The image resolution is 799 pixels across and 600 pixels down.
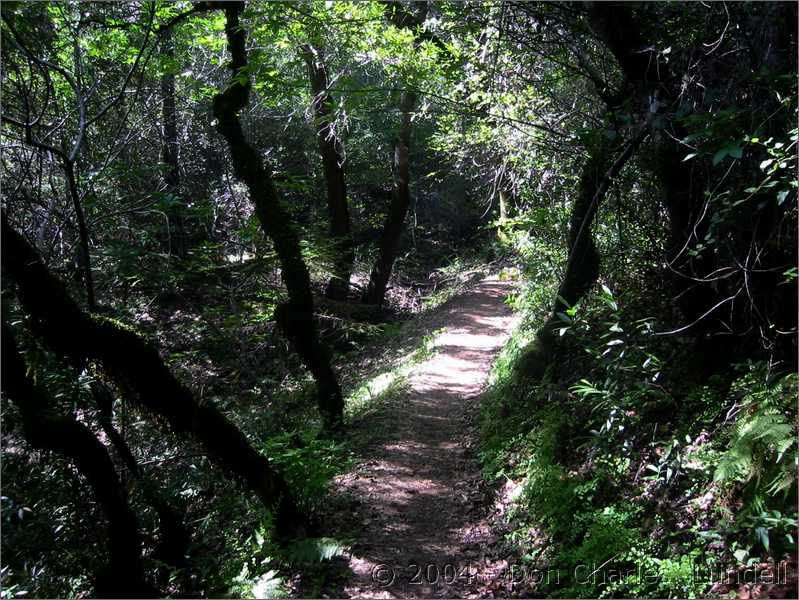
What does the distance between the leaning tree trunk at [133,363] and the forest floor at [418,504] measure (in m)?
0.91

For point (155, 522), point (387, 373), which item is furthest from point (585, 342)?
point (387, 373)

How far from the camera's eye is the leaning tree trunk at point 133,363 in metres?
4.60

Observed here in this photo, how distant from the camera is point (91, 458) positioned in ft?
15.7

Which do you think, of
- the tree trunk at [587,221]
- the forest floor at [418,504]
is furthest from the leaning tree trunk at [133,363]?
the tree trunk at [587,221]

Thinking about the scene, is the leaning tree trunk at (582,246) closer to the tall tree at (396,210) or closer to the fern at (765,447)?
the fern at (765,447)

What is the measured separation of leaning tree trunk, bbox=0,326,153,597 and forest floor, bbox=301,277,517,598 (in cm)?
168

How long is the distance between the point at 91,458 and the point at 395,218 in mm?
13161

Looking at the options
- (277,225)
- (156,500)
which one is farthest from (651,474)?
(277,225)

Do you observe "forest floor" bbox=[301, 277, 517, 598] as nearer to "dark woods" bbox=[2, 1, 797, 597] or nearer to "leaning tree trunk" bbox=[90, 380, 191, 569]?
"dark woods" bbox=[2, 1, 797, 597]

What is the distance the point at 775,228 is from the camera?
4496mm

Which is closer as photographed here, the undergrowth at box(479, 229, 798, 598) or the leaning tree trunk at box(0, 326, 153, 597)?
the undergrowth at box(479, 229, 798, 598)

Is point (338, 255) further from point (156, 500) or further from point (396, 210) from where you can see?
point (156, 500)

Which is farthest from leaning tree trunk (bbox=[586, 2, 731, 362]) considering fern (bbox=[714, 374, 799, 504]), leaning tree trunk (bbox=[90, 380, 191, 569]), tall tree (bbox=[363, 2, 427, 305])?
tall tree (bbox=[363, 2, 427, 305])

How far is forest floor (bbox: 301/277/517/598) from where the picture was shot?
17.7ft
